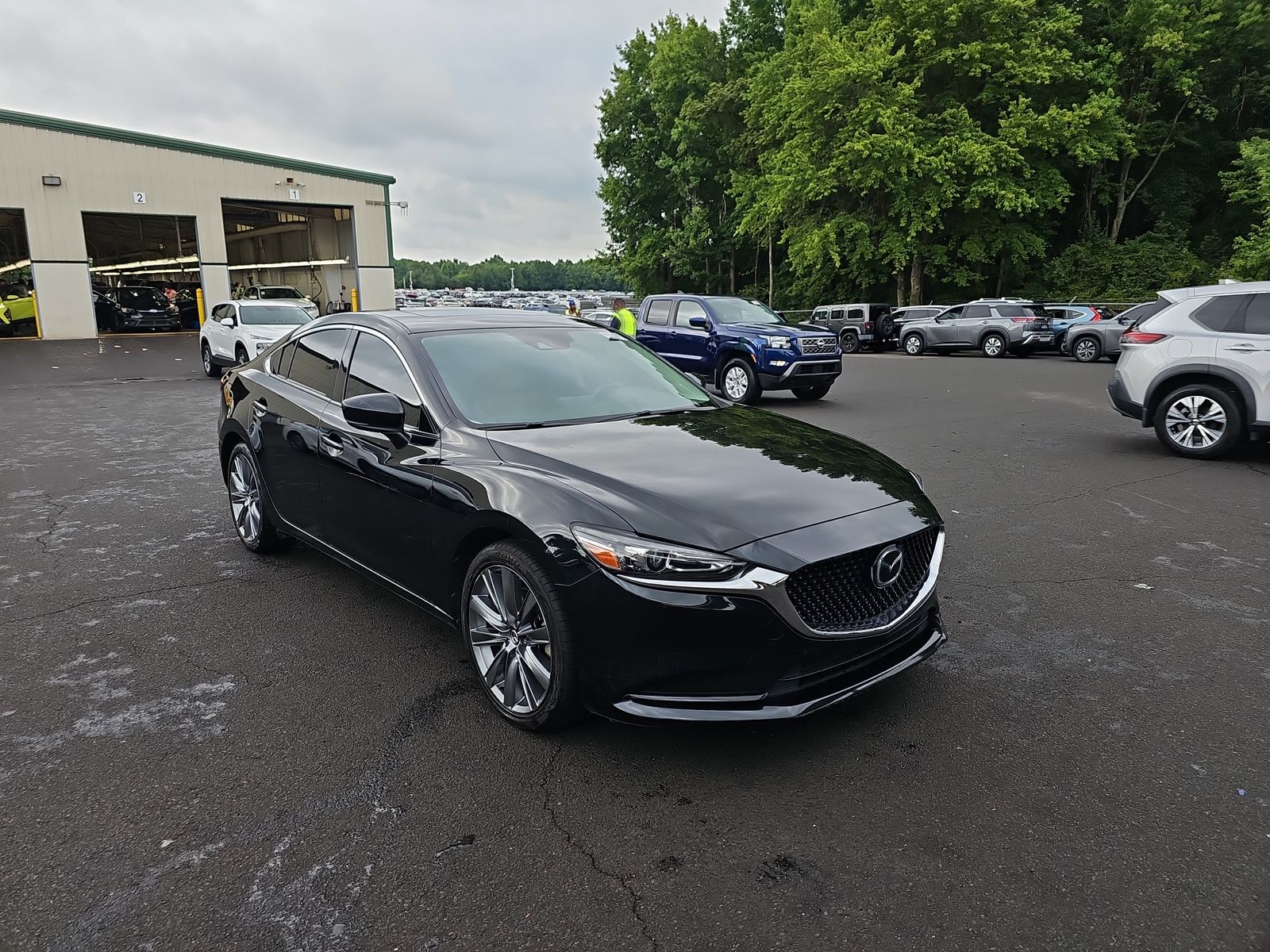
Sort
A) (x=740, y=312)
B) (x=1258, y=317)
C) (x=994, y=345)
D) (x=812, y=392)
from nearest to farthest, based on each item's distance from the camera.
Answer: (x=1258, y=317) < (x=812, y=392) < (x=740, y=312) < (x=994, y=345)

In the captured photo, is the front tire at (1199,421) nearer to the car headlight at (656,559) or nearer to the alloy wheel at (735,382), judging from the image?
the alloy wheel at (735,382)

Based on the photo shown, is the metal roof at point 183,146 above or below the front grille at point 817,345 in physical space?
above

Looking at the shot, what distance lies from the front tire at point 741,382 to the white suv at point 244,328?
27.6 ft

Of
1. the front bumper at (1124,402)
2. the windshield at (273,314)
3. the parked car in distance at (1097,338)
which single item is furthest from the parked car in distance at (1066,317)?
the windshield at (273,314)

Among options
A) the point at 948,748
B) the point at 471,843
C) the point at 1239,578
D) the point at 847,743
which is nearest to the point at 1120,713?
the point at 948,748

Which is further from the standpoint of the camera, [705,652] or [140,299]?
[140,299]

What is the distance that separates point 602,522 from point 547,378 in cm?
150

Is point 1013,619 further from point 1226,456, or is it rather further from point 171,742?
point 1226,456

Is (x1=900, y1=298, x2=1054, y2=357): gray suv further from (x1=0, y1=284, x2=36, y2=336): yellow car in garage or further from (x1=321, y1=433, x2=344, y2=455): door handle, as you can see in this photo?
(x1=0, y1=284, x2=36, y2=336): yellow car in garage

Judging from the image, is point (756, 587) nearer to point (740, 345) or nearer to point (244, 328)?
point (740, 345)

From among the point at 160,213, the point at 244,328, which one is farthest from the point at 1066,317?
the point at 160,213

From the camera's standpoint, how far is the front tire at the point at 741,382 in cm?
1339

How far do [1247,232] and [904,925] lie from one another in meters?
39.1

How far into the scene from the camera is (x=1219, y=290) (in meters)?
8.41
